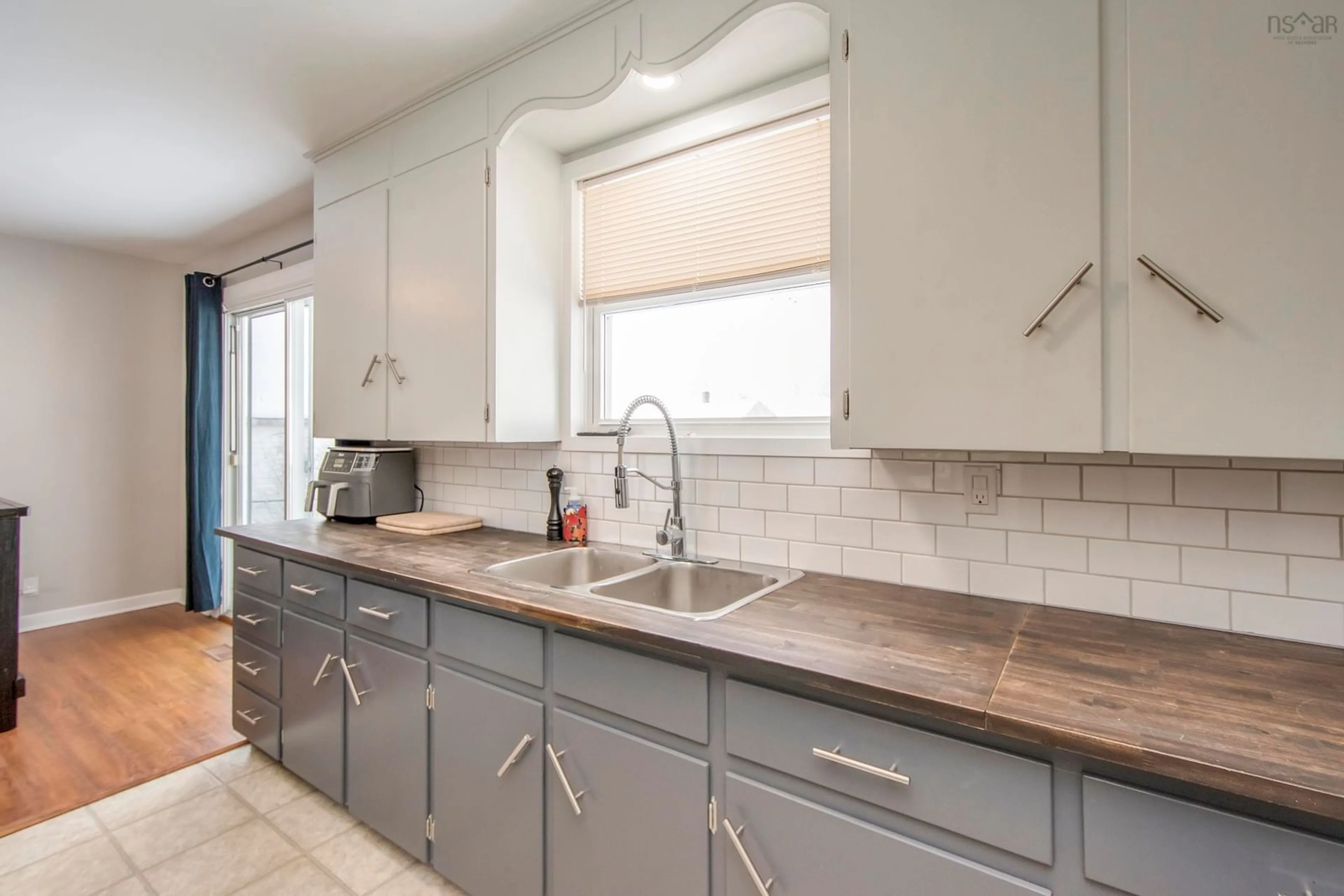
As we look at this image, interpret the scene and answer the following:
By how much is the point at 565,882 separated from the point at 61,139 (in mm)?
3465

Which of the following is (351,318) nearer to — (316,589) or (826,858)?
(316,589)

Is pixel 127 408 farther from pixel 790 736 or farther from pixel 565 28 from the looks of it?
pixel 790 736

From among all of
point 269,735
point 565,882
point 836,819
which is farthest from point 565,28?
point 269,735

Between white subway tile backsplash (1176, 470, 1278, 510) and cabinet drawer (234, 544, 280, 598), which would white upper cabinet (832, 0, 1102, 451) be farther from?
cabinet drawer (234, 544, 280, 598)

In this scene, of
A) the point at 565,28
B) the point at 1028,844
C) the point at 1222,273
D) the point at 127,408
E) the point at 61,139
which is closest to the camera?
the point at 1028,844

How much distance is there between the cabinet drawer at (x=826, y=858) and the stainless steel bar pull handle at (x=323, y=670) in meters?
1.46

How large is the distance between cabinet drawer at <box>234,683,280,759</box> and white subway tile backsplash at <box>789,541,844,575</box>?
199 cm

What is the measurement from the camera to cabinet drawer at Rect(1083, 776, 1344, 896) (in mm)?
741

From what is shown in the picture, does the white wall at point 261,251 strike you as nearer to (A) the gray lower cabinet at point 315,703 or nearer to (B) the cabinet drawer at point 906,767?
(A) the gray lower cabinet at point 315,703

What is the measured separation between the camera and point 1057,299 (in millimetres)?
1123

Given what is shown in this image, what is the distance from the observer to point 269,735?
236 cm

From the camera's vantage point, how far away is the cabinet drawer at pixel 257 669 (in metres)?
2.30

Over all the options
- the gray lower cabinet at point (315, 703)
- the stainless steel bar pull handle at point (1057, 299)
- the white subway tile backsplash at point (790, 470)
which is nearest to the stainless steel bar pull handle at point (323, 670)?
the gray lower cabinet at point (315, 703)

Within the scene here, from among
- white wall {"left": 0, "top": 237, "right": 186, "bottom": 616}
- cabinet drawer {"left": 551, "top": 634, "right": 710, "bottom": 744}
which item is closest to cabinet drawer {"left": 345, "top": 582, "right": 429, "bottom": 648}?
cabinet drawer {"left": 551, "top": 634, "right": 710, "bottom": 744}
